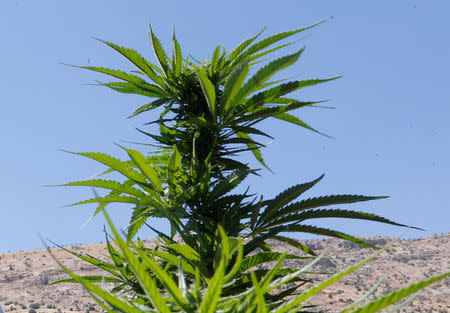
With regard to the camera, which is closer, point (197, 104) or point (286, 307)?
point (286, 307)

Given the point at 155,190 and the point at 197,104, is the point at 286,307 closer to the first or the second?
the point at 155,190

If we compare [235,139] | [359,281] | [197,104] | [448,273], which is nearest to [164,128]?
[197,104]

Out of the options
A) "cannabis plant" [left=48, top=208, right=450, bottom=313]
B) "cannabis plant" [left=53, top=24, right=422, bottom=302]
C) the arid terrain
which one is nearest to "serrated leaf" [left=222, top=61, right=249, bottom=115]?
"cannabis plant" [left=53, top=24, right=422, bottom=302]

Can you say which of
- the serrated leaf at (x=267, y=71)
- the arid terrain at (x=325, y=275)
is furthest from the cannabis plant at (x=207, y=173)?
the arid terrain at (x=325, y=275)

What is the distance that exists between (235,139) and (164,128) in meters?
0.57

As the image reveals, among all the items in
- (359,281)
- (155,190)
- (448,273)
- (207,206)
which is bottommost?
(359,281)

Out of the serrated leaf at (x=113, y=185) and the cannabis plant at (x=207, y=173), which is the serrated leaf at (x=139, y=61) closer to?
the cannabis plant at (x=207, y=173)

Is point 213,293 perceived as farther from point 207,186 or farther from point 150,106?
point 150,106

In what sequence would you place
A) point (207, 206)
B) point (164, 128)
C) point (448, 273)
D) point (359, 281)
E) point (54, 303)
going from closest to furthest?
point (448, 273), point (207, 206), point (164, 128), point (54, 303), point (359, 281)

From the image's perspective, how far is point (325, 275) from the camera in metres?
61.1

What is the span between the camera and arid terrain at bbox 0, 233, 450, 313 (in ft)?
166

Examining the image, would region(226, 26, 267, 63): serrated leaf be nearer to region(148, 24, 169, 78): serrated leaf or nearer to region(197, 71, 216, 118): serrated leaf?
region(148, 24, 169, 78): serrated leaf

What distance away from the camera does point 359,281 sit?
59.7m

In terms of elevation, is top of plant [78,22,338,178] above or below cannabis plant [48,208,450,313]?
above
